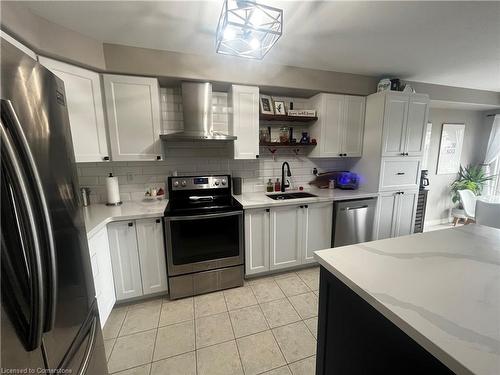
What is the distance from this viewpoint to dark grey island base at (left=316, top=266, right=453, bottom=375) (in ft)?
2.11

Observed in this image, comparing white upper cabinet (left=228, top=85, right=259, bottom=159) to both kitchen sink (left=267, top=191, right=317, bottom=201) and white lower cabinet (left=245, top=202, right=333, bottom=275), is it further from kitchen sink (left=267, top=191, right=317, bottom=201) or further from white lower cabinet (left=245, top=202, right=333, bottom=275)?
white lower cabinet (left=245, top=202, right=333, bottom=275)

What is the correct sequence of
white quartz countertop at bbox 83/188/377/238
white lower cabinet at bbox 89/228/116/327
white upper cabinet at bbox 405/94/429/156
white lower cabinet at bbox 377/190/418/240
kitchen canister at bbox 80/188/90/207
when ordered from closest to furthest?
white lower cabinet at bbox 89/228/116/327 < white quartz countertop at bbox 83/188/377/238 < kitchen canister at bbox 80/188/90/207 < white upper cabinet at bbox 405/94/429/156 < white lower cabinet at bbox 377/190/418/240

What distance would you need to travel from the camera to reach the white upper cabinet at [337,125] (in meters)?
2.66

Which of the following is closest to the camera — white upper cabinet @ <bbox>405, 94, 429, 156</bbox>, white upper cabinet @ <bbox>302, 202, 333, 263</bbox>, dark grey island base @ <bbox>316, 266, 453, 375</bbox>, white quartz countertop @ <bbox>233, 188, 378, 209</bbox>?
dark grey island base @ <bbox>316, 266, 453, 375</bbox>

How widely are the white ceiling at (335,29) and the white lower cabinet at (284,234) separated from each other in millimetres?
1625

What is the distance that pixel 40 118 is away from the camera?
769mm

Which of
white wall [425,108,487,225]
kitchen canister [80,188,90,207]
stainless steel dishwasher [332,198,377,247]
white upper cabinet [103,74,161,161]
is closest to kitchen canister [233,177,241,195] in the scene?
white upper cabinet [103,74,161,161]

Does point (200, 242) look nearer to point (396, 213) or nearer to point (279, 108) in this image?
point (279, 108)

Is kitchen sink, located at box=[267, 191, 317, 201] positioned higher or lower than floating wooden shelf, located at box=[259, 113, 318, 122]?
lower

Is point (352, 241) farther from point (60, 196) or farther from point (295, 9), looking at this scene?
point (60, 196)

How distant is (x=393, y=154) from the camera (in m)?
2.71

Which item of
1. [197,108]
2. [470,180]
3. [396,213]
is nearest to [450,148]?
[470,180]

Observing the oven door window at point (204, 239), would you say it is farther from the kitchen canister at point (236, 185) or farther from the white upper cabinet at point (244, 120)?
the white upper cabinet at point (244, 120)

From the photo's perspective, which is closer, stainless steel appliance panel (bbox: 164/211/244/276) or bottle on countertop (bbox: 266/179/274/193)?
stainless steel appliance panel (bbox: 164/211/244/276)
